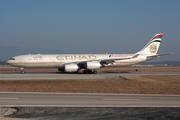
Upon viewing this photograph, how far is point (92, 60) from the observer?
133 ft

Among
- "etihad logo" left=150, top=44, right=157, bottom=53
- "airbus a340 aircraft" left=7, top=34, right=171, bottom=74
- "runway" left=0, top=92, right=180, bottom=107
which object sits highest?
"etihad logo" left=150, top=44, right=157, bottom=53

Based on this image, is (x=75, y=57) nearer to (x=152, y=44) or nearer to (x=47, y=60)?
(x=47, y=60)

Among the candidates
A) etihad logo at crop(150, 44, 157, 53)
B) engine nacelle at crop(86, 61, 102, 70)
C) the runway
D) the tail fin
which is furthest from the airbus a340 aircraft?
the runway

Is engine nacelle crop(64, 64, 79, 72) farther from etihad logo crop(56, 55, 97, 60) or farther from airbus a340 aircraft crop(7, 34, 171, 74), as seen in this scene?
etihad logo crop(56, 55, 97, 60)

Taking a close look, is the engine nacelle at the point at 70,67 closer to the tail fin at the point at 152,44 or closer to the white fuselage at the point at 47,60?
the white fuselage at the point at 47,60

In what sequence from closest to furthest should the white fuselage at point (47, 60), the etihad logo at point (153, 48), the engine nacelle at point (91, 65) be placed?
the engine nacelle at point (91, 65)
the white fuselage at point (47, 60)
the etihad logo at point (153, 48)

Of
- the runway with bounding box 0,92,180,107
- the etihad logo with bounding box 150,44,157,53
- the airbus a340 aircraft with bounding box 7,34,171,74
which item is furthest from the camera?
the etihad logo with bounding box 150,44,157,53

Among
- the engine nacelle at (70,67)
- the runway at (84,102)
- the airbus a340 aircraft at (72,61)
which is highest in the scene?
the airbus a340 aircraft at (72,61)

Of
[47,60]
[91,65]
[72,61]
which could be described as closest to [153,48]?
[91,65]

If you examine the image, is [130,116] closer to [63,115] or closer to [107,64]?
[63,115]

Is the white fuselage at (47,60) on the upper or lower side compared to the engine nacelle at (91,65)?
upper

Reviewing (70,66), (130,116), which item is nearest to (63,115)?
(130,116)

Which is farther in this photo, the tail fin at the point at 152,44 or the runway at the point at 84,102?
the tail fin at the point at 152,44

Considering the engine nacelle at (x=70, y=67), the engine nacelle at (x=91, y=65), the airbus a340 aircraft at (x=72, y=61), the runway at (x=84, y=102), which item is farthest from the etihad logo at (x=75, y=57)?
the runway at (x=84, y=102)
